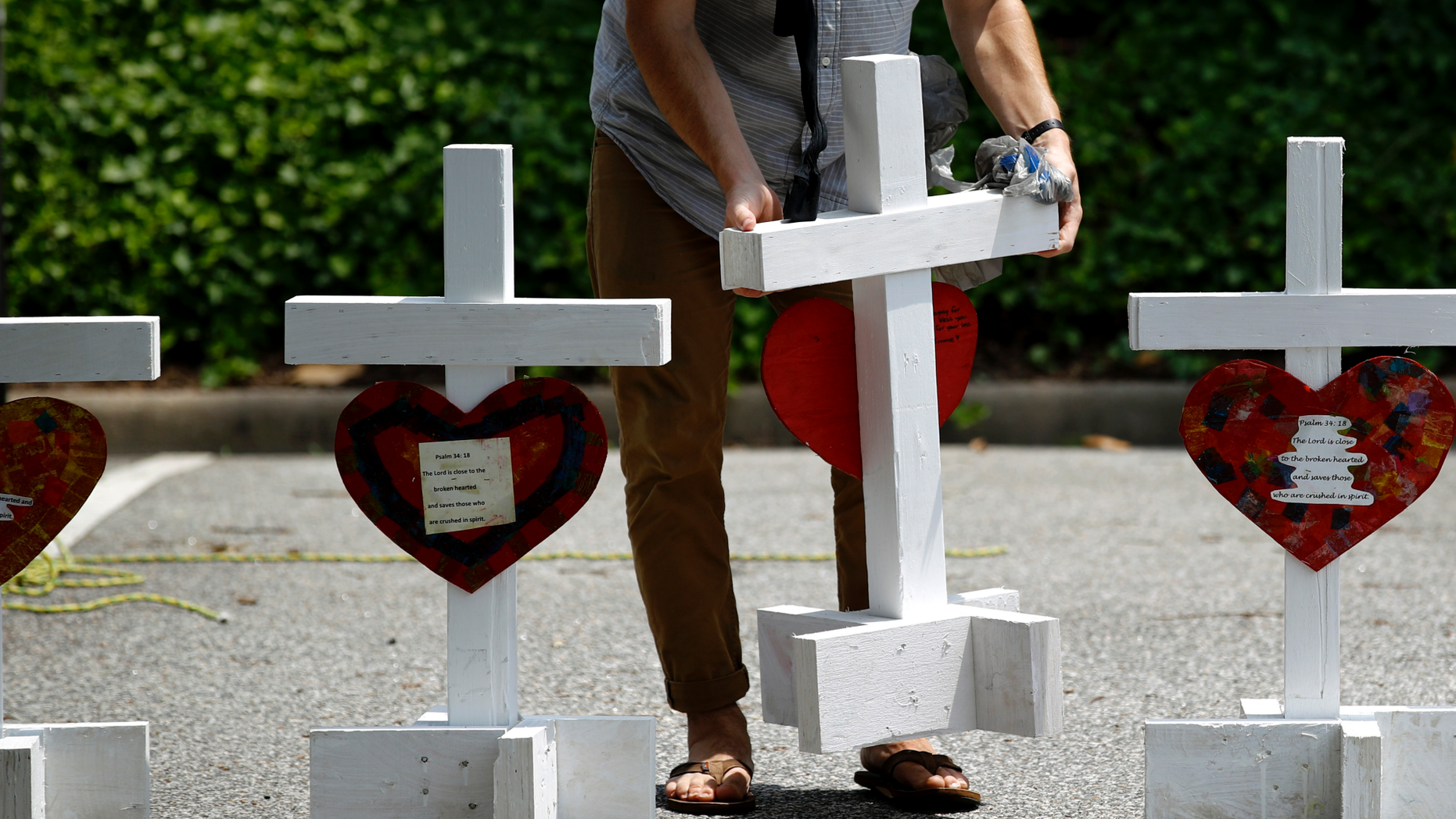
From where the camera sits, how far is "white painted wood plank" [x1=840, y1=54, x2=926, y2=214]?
2062 mm

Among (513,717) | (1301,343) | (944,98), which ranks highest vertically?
(944,98)

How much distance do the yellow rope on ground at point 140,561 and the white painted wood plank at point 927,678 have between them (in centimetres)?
167

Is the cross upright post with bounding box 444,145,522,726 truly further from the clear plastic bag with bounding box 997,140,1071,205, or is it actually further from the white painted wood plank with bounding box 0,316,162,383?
the clear plastic bag with bounding box 997,140,1071,205

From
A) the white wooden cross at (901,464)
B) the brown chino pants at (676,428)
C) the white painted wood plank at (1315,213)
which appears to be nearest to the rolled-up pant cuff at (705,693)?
the brown chino pants at (676,428)

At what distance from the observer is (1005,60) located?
93.5 inches

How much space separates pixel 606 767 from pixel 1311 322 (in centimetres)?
118

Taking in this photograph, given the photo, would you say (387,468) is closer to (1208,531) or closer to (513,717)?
(513,717)

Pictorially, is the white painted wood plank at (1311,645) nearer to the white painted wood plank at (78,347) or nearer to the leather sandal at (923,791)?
the leather sandal at (923,791)

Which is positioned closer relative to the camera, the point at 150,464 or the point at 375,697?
the point at 375,697

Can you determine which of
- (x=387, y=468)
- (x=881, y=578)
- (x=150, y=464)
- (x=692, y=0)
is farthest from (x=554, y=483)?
(x=150, y=464)

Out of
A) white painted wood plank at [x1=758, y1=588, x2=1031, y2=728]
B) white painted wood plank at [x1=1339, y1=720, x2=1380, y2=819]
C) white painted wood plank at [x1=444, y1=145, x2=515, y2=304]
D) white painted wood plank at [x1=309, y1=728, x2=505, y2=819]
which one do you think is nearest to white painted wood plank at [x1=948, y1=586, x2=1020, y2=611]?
white painted wood plank at [x1=758, y1=588, x2=1031, y2=728]

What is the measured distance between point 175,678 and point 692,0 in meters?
1.88

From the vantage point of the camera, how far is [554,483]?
6.90 feet

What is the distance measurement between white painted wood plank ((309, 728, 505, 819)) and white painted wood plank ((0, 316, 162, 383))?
0.59 m
